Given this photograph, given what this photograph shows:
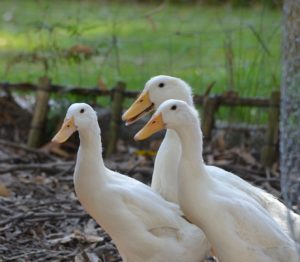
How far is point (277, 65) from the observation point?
912 centimetres

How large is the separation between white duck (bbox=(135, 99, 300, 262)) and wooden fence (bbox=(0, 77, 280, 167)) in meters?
2.50

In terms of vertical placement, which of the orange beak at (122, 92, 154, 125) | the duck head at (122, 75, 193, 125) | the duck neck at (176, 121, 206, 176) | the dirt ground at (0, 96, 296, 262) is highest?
the duck head at (122, 75, 193, 125)

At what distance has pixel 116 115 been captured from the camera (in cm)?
785

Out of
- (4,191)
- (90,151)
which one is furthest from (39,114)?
(90,151)

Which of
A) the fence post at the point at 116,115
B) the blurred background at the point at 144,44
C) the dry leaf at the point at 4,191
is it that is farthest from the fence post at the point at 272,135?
the dry leaf at the point at 4,191

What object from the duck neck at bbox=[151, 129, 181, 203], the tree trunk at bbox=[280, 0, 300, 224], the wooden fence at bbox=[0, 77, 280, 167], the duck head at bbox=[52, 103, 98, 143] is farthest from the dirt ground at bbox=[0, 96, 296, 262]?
the duck head at bbox=[52, 103, 98, 143]

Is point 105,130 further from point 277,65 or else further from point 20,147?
point 277,65

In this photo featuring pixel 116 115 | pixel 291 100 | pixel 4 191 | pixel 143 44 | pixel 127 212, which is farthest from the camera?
pixel 143 44

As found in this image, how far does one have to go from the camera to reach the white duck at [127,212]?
17.1ft

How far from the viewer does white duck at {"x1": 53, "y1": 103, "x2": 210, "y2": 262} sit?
17.1 ft

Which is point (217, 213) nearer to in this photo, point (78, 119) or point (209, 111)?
point (78, 119)

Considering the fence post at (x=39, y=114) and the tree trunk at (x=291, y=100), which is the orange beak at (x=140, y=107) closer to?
the tree trunk at (x=291, y=100)

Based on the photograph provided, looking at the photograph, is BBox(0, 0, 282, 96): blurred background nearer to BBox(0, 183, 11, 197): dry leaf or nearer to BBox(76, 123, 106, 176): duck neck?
BBox(0, 183, 11, 197): dry leaf

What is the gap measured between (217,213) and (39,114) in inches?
126
